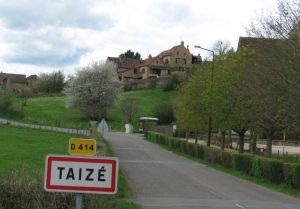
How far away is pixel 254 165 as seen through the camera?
31297 mm

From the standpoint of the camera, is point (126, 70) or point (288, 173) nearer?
point (288, 173)

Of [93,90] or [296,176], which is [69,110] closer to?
[93,90]

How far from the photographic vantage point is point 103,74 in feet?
373

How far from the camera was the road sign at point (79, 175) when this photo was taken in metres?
5.47

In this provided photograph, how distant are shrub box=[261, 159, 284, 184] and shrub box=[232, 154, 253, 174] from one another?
8.16 feet

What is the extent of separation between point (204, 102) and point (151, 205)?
A: 97.6 feet

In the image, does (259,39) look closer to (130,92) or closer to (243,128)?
(243,128)

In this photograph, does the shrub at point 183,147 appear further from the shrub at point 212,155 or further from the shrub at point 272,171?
the shrub at point 272,171

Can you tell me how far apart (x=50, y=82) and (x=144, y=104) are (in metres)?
38.1

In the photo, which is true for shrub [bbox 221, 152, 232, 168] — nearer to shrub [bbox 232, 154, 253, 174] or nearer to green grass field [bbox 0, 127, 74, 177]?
shrub [bbox 232, 154, 253, 174]

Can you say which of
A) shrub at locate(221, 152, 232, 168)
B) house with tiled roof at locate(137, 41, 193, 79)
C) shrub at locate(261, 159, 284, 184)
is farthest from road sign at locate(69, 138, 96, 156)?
house with tiled roof at locate(137, 41, 193, 79)

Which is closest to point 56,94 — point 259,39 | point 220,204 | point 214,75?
point 214,75

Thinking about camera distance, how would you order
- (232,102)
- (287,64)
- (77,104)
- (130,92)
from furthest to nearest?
1. (130,92)
2. (77,104)
3. (232,102)
4. (287,64)

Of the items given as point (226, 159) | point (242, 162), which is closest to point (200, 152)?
point (226, 159)
